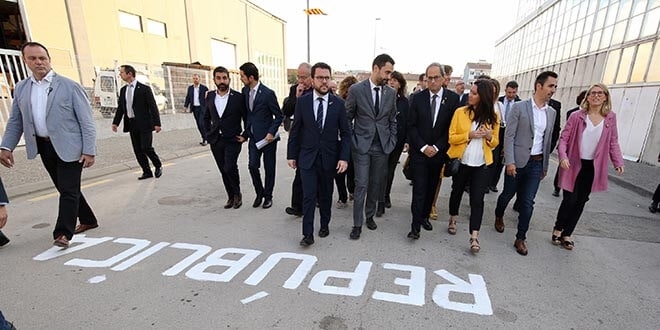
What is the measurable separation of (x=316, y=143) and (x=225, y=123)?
67.9 inches

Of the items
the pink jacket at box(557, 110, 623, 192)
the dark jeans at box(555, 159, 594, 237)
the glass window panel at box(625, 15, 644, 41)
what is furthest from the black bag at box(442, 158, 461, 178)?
the glass window panel at box(625, 15, 644, 41)

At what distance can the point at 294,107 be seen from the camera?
4820 mm

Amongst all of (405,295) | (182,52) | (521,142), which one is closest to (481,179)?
(521,142)

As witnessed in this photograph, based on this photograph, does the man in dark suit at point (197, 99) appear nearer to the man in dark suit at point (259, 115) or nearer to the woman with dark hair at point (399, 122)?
the man in dark suit at point (259, 115)

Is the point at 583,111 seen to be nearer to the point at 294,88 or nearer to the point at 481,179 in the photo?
the point at 481,179

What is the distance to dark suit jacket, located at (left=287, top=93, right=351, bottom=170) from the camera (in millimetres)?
3527

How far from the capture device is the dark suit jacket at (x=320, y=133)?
353cm

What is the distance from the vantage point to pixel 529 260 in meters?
3.45

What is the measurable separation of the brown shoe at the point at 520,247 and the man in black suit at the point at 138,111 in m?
6.05

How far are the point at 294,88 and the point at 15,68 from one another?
7885 millimetres

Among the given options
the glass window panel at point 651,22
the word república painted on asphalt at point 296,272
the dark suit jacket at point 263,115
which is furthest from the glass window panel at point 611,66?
the dark suit jacket at point 263,115

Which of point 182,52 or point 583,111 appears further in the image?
point 182,52

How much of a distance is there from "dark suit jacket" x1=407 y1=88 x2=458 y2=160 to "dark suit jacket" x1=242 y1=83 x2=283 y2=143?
1903 mm

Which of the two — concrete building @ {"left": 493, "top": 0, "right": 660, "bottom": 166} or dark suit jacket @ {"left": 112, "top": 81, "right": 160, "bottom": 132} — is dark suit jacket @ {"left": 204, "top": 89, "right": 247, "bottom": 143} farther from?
concrete building @ {"left": 493, "top": 0, "right": 660, "bottom": 166}
